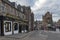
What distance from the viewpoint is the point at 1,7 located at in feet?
109

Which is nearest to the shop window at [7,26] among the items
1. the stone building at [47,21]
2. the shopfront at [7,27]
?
the shopfront at [7,27]

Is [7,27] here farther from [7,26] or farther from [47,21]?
[47,21]

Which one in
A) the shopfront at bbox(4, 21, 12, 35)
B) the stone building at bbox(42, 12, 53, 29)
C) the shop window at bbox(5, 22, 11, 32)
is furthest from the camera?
the stone building at bbox(42, 12, 53, 29)

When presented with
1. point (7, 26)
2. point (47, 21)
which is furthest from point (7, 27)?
point (47, 21)

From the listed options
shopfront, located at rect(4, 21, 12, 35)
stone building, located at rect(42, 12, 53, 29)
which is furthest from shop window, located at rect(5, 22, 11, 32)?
stone building, located at rect(42, 12, 53, 29)

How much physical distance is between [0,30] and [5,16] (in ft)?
10.1

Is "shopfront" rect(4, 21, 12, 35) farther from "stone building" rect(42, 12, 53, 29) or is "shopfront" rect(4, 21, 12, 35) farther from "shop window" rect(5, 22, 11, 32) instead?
"stone building" rect(42, 12, 53, 29)

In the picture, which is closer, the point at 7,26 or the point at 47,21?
the point at 7,26

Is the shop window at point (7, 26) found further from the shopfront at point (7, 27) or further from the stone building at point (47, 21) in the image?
the stone building at point (47, 21)

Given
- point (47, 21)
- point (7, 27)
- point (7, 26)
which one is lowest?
point (7, 27)

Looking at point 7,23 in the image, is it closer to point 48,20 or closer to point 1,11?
point 1,11

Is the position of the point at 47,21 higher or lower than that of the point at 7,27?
higher

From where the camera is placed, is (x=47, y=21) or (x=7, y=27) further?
(x=47, y=21)

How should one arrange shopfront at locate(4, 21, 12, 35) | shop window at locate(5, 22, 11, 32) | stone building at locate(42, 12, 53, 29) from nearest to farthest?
shopfront at locate(4, 21, 12, 35)
shop window at locate(5, 22, 11, 32)
stone building at locate(42, 12, 53, 29)
